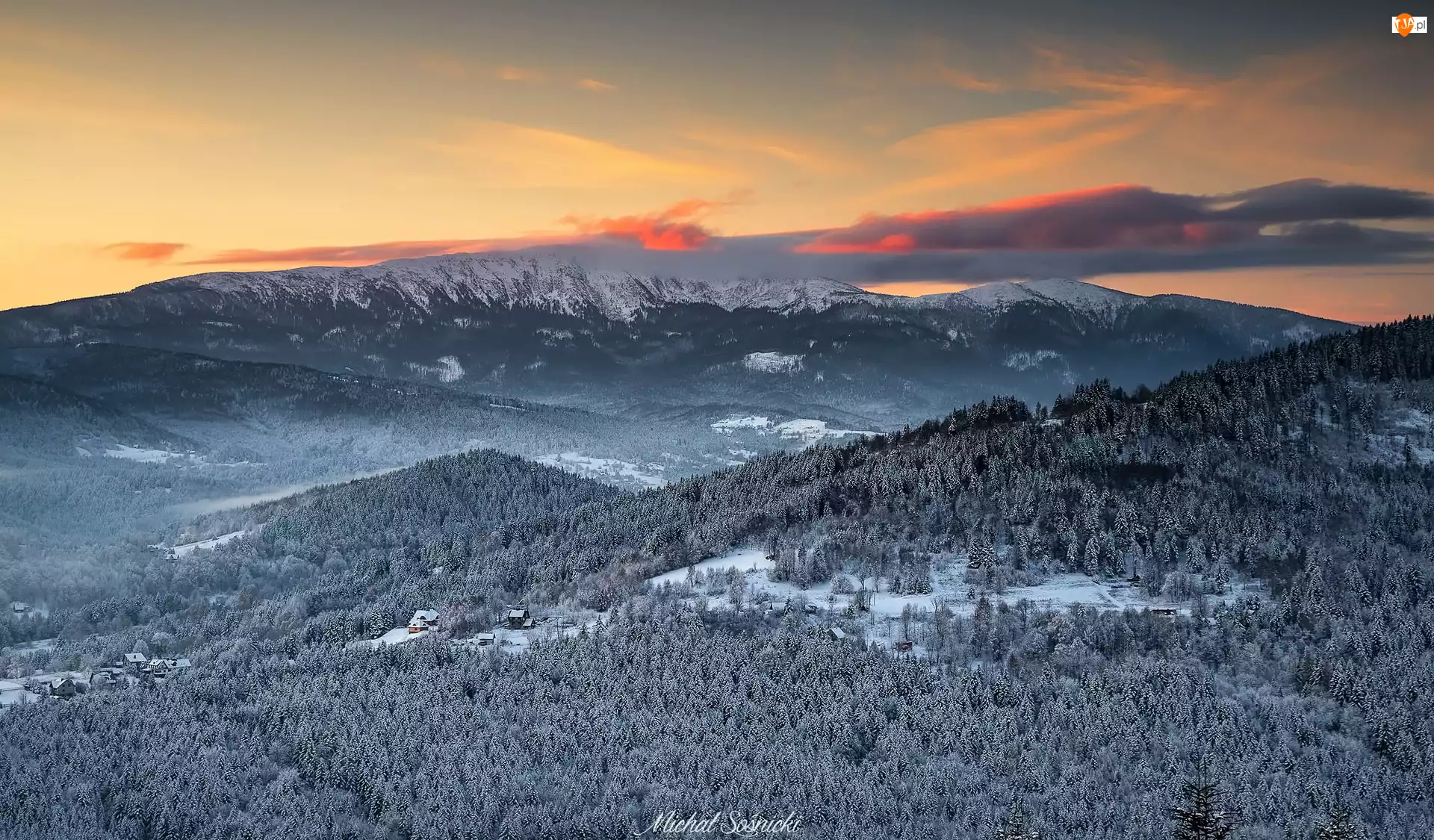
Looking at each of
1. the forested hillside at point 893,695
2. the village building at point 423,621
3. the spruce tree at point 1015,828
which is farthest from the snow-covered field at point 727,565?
the spruce tree at point 1015,828

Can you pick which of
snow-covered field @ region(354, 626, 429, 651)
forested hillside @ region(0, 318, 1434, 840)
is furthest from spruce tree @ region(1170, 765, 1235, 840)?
snow-covered field @ region(354, 626, 429, 651)

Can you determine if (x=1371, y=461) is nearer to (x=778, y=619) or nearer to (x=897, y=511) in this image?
(x=897, y=511)

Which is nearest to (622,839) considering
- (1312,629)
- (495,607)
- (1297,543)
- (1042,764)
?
(1042,764)

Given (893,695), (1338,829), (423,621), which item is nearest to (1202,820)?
(1338,829)

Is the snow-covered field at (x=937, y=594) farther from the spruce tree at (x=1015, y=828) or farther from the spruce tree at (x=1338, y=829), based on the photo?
the spruce tree at (x=1338, y=829)

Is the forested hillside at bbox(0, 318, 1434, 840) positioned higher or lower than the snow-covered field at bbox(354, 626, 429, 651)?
higher

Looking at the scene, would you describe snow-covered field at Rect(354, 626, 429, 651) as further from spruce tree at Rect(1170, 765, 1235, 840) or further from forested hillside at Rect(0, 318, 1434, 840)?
spruce tree at Rect(1170, 765, 1235, 840)

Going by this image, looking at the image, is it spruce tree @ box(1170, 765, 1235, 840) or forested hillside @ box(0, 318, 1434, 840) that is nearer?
spruce tree @ box(1170, 765, 1235, 840)

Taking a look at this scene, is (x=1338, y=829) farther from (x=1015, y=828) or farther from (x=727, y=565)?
(x=727, y=565)

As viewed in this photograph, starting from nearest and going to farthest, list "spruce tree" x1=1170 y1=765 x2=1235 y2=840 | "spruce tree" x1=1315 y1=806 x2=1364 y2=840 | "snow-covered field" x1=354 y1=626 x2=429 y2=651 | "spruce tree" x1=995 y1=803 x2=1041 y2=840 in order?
1. "spruce tree" x1=1170 y1=765 x2=1235 y2=840
2. "spruce tree" x1=1315 y1=806 x2=1364 y2=840
3. "spruce tree" x1=995 y1=803 x2=1041 y2=840
4. "snow-covered field" x1=354 y1=626 x2=429 y2=651
